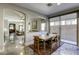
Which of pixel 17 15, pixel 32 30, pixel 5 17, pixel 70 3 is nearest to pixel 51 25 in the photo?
pixel 32 30

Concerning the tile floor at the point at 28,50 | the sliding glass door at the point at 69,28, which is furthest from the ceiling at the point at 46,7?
the tile floor at the point at 28,50

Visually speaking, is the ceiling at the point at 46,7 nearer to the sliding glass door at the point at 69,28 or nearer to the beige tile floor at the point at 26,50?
the sliding glass door at the point at 69,28

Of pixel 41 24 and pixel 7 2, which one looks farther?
pixel 41 24

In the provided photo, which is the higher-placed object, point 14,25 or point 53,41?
point 14,25

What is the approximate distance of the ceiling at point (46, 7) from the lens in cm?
229

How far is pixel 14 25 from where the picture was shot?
2.32 meters

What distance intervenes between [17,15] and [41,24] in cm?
54

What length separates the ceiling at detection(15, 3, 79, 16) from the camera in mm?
2295

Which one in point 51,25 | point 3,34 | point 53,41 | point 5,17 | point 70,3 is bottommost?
point 53,41

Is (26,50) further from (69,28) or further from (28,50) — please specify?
(69,28)

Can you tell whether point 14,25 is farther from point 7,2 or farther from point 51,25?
point 51,25

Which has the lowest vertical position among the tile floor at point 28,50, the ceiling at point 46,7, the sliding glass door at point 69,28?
the tile floor at point 28,50

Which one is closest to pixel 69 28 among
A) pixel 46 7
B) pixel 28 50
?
pixel 46 7

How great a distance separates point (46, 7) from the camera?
7.76ft
